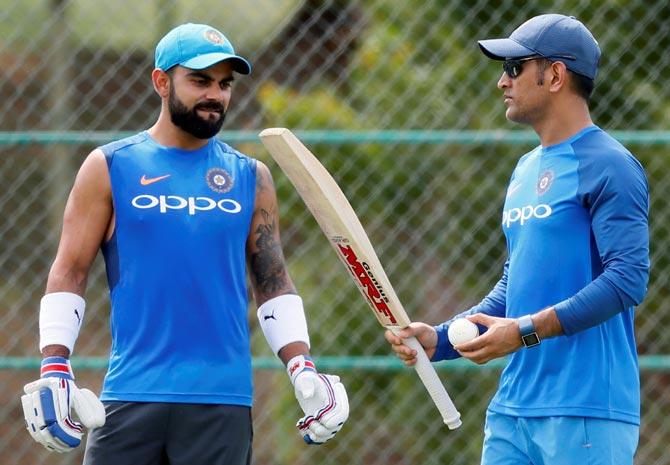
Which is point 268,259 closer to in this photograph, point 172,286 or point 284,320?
point 284,320

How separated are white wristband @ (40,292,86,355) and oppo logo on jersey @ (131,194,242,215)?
0.34m

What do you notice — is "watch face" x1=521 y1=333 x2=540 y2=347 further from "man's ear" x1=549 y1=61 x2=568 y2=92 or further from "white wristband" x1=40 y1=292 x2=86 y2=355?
"white wristband" x1=40 y1=292 x2=86 y2=355

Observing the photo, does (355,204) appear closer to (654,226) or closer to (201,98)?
(654,226)

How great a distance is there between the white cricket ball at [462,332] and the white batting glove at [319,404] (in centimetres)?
38

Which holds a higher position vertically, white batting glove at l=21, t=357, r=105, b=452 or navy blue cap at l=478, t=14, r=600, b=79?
navy blue cap at l=478, t=14, r=600, b=79

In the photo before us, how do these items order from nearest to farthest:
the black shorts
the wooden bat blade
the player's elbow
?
1. the player's elbow
2. the black shorts
3. the wooden bat blade

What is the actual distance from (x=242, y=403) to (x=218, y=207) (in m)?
0.58

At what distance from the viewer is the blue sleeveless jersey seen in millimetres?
3949

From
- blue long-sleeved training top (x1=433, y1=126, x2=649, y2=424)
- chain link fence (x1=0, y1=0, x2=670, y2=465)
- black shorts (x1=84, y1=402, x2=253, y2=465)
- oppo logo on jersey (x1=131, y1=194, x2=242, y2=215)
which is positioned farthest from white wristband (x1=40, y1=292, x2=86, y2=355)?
chain link fence (x1=0, y1=0, x2=670, y2=465)

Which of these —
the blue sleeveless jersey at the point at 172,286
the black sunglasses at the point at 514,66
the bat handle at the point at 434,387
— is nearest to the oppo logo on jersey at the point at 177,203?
the blue sleeveless jersey at the point at 172,286

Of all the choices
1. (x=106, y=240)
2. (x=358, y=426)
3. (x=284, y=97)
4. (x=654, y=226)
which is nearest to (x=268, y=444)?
(x=358, y=426)

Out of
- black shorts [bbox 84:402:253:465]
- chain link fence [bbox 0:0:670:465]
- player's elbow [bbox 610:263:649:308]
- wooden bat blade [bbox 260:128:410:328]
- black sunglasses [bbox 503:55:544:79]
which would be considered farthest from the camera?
chain link fence [bbox 0:0:670:465]

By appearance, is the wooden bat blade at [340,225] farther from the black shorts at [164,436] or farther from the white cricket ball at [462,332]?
the black shorts at [164,436]

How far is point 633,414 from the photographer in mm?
3840
